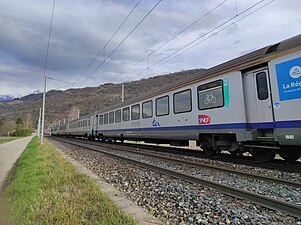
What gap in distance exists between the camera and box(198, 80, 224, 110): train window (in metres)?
9.17

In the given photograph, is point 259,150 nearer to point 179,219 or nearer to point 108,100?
point 179,219

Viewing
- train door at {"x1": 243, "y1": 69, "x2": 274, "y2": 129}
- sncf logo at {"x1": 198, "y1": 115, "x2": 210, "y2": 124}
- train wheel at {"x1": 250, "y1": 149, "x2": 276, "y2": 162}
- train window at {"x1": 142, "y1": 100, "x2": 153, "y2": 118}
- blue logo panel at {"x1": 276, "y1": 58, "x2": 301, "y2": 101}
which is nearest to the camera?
blue logo panel at {"x1": 276, "y1": 58, "x2": 301, "y2": 101}

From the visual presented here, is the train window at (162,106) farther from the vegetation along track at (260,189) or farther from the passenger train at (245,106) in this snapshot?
the vegetation along track at (260,189)

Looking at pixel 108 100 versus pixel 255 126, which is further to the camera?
pixel 108 100

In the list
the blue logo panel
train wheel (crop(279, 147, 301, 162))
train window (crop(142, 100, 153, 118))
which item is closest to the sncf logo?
train wheel (crop(279, 147, 301, 162))

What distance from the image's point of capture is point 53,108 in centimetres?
12512

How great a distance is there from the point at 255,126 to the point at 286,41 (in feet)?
8.42

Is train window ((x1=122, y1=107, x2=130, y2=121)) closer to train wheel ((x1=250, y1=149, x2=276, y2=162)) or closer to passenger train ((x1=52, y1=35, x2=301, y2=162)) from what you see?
passenger train ((x1=52, y1=35, x2=301, y2=162))

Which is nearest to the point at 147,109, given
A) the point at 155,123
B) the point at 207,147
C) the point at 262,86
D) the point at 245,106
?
the point at 155,123

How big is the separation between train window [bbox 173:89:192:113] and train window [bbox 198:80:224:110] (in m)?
0.75

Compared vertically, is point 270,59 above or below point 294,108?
above

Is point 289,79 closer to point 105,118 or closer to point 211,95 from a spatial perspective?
point 211,95

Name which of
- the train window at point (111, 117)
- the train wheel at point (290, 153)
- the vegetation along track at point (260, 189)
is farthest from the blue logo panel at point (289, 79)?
the train window at point (111, 117)

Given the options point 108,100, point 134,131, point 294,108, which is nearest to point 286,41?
point 294,108
